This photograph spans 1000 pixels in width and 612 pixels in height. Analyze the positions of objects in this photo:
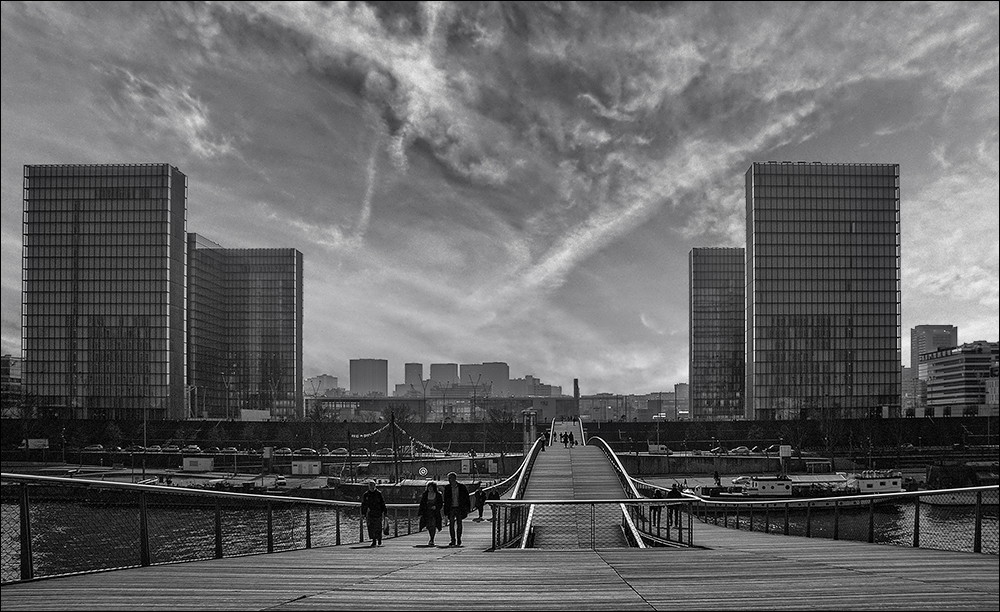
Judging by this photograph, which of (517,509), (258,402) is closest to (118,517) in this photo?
(517,509)

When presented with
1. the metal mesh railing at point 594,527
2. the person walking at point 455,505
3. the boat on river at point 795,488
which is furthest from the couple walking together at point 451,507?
the boat on river at point 795,488

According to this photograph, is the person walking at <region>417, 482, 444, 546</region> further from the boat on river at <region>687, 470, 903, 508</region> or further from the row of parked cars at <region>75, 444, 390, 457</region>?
the row of parked cars at <region>75, 444, 390, 457</region>

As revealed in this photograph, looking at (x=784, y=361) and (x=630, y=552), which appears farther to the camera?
(x=784, y=361)

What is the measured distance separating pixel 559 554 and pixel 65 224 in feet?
427

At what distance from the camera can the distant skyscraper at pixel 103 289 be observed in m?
119

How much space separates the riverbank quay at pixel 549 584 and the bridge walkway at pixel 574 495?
7.20m

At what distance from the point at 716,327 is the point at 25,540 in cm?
15903

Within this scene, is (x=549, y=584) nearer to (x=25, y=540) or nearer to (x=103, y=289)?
(x=25, y=540)

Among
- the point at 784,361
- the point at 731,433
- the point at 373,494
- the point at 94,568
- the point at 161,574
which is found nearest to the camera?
the point at 161,574

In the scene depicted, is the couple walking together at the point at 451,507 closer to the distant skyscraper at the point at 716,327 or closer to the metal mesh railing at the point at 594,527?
the metal mesh railing at the point at 594,527

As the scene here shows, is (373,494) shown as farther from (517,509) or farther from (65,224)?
(65,224)

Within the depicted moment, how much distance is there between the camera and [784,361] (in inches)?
4574

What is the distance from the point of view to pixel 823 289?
11788 centimetres

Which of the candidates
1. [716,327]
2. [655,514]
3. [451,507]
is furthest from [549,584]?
[716,327]
